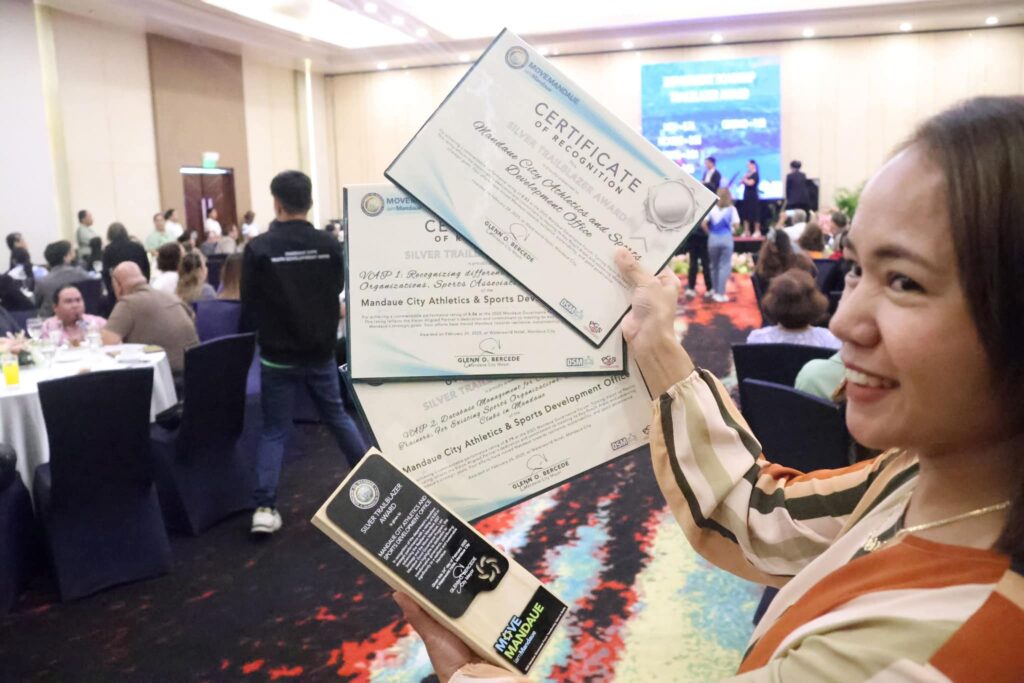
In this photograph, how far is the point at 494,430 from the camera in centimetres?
100

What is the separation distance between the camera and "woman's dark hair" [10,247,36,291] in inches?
332

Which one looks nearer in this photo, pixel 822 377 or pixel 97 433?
pixel 822 377

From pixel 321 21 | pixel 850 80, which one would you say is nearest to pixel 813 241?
pixel 850 80

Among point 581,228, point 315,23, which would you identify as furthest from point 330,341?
point 315,23

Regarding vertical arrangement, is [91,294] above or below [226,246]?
below

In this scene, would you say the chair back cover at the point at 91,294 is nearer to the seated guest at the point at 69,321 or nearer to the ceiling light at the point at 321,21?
the seated guest at the point at 69,321

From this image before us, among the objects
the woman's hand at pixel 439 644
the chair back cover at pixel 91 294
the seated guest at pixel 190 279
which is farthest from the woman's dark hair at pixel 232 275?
the woman's hand at pixel 439 644

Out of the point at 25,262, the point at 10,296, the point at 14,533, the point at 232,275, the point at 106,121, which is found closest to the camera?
the point at 14,533

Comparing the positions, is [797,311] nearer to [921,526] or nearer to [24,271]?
[921,526]

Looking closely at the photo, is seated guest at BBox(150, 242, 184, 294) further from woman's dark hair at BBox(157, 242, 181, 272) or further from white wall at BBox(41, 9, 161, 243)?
white wall at BBox(41, 9, 161, 243)

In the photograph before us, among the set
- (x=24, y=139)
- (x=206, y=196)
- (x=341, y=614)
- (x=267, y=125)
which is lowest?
(x=341, y=614)

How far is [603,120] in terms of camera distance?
0.96 m

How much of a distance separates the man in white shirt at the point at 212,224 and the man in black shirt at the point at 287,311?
34.1 feet

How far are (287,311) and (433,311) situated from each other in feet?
8.41
